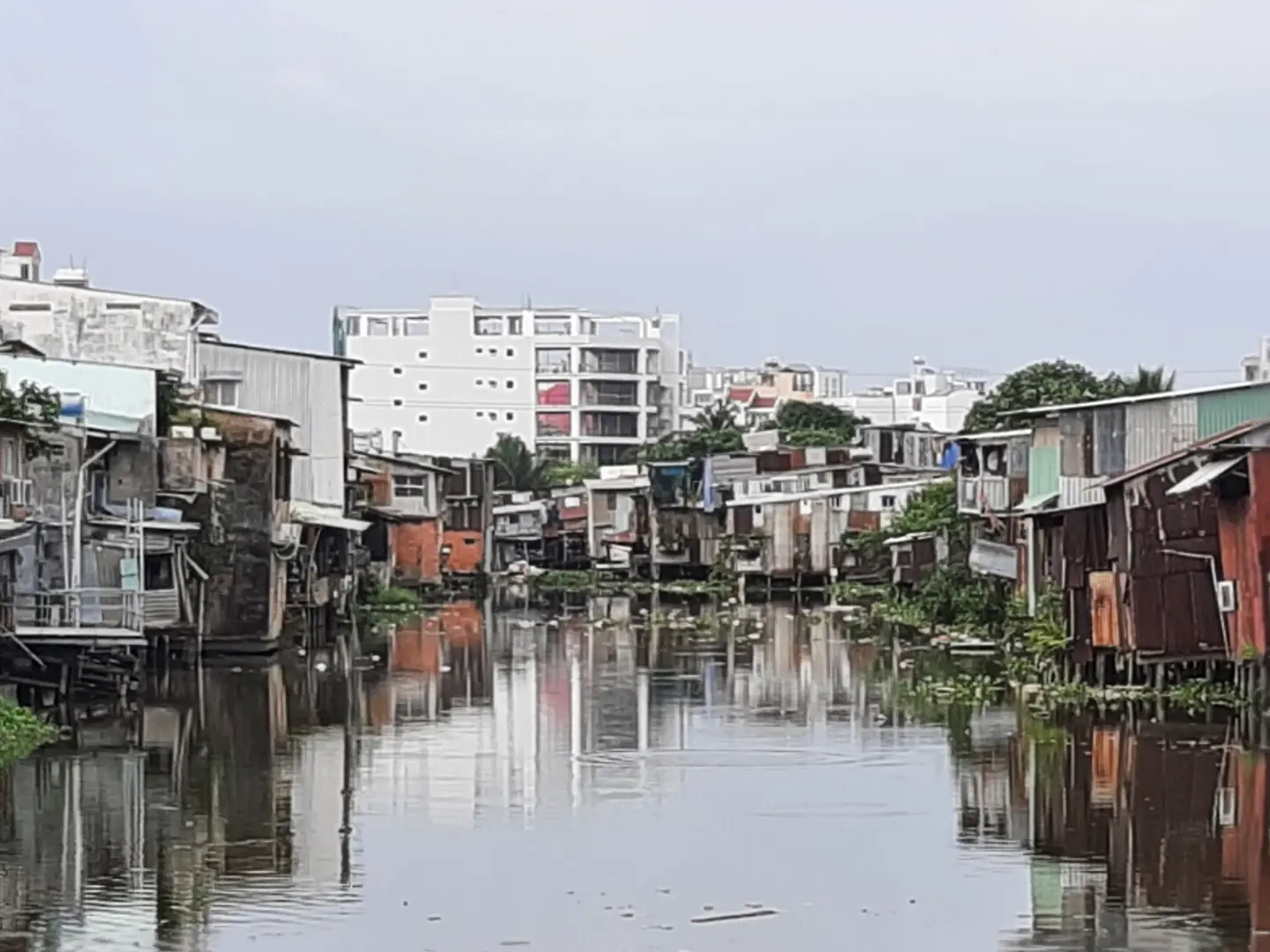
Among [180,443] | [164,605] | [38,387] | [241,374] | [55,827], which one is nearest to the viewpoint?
[55,827]

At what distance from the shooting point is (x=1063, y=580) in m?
40.8

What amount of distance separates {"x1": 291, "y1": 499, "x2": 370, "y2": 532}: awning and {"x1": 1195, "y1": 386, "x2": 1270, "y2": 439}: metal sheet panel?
20643mm

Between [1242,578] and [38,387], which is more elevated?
[38,387]

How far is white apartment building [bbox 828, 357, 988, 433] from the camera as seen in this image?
136 meters

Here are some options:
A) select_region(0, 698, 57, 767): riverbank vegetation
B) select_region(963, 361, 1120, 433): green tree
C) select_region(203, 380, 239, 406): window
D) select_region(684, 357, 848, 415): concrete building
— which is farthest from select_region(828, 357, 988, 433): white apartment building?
select_region(0, 698, 57, 767): riverbank vegetation

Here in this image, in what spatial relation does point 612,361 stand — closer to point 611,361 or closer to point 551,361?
point 611,361

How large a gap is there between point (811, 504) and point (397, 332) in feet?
168

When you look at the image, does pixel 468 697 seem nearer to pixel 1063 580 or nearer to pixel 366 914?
pixel 1063 580

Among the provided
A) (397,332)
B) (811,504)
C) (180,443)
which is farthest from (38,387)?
(397,332)

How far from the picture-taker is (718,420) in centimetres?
11088

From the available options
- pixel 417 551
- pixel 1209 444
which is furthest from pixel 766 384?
pixel 1209 444

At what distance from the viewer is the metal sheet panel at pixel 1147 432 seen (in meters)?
41.2

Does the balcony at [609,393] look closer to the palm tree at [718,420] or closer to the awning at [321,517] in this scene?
the palm tree at [718,420]

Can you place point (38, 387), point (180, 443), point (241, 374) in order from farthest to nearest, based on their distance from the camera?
point (241, 374)
point (180, 443)
point (38, 387)
